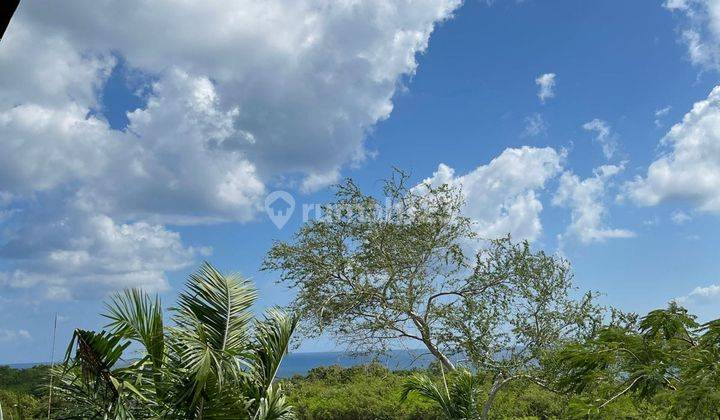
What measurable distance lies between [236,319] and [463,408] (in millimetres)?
5461

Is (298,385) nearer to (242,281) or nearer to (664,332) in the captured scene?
(242,281)

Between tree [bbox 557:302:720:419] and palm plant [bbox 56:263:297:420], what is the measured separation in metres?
3.75

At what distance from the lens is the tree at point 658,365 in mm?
5895

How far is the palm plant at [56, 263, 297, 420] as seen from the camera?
618cm

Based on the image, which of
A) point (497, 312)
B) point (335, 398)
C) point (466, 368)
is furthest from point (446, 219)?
point (335, 398)

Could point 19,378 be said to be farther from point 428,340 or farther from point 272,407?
point 272,407

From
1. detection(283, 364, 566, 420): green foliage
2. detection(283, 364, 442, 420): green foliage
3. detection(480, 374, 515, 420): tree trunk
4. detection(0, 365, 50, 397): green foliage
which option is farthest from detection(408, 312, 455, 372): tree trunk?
detection(0, 365, 50, 397): green foliage

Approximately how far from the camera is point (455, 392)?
11672 millimetres

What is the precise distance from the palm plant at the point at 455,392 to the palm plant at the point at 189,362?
3.80 m

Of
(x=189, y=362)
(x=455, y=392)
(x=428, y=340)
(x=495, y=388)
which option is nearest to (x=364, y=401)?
(x=428, y=340)

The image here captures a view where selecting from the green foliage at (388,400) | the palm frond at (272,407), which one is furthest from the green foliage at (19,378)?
the palm frond at (272,407)

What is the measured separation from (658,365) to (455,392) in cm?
543

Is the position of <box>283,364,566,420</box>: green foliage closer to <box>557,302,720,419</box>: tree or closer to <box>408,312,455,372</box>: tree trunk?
<box>408,312,455,372</box>: tree trunk

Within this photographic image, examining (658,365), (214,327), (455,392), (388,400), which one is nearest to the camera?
(658,365)
